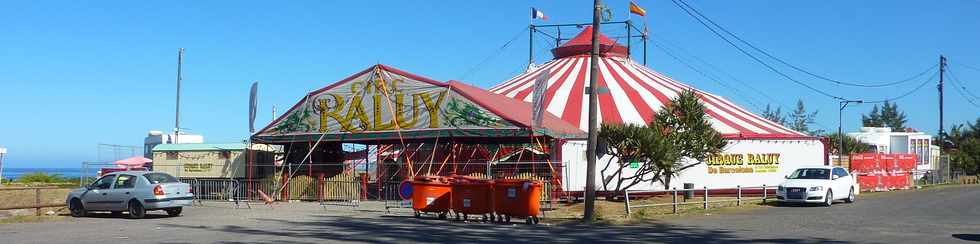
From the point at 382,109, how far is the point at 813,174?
46.7 ft

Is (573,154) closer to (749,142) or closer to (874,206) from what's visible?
(749,142)

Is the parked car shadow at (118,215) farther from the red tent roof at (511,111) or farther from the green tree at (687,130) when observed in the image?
the green tree at (687,130)

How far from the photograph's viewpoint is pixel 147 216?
74.1 feet

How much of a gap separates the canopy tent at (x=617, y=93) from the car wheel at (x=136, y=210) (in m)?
17.5

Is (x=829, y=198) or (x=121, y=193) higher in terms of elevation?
(x=121, y=193)

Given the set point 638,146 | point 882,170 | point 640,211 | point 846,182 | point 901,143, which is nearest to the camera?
point 640,211

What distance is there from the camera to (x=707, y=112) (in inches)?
1416

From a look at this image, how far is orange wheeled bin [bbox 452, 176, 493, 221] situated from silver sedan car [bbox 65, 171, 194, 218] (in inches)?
261

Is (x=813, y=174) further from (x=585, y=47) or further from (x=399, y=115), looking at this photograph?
(x=585, y=47)

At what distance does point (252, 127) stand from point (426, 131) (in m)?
5.87

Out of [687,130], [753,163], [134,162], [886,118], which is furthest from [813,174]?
[886,118]

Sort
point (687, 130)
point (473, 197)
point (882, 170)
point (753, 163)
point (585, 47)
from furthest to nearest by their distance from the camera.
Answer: point (585, 47) < point (882, 170) < point (753, 163) < point (687, 130) < point (473, 197)

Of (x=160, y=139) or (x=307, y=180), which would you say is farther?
(x=160, y=139)

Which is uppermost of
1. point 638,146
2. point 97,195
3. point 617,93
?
point 617,93
